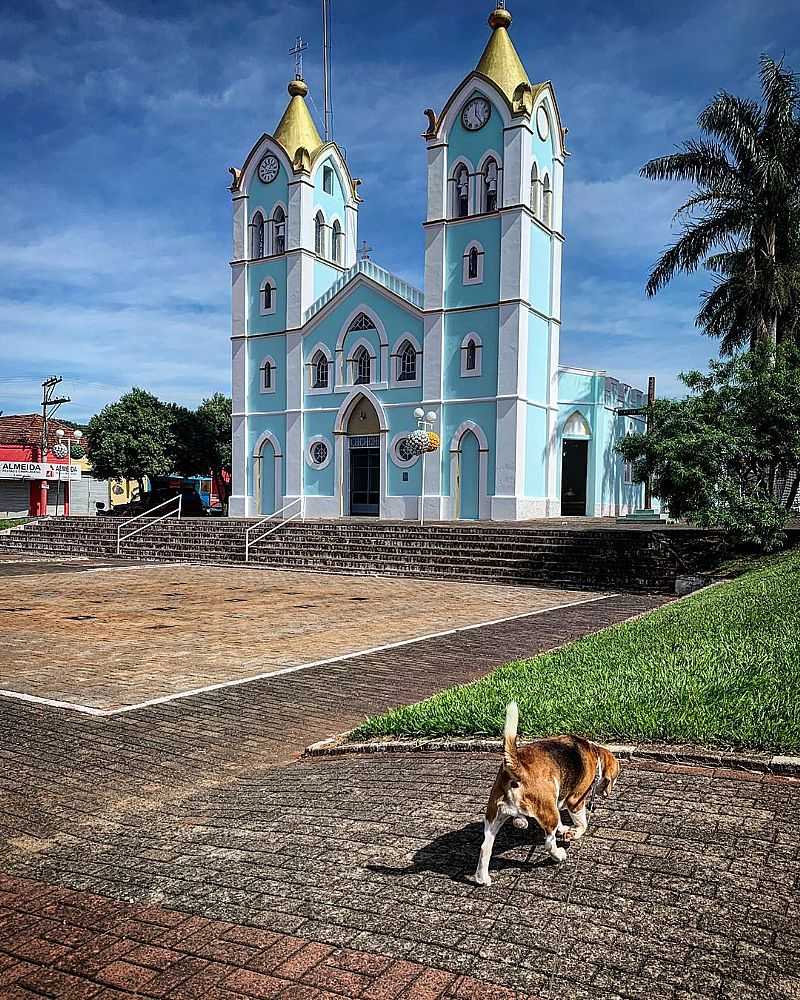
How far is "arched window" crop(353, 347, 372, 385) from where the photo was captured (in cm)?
3294

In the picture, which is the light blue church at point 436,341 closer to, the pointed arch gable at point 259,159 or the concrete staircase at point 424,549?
the pointed arch gable at point 259,159

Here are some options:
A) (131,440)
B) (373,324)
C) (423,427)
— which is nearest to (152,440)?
(131,440)

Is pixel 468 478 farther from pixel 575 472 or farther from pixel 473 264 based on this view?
pixel 473 264

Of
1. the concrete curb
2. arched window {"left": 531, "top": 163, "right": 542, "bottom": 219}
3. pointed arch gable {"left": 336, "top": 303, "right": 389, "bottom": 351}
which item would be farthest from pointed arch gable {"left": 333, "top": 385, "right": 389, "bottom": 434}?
the concrete curb

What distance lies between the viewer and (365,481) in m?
32.6

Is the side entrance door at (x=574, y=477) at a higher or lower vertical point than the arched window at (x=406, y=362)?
lower

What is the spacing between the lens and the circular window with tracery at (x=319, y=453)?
109 ft

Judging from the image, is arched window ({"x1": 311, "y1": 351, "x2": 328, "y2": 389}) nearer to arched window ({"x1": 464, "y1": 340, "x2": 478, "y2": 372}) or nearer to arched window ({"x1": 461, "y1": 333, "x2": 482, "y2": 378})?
arched window ({"x1": 461, "y1": 333, "x2": 482, "y2": 378})

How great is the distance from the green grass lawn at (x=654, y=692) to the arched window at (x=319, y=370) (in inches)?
1063

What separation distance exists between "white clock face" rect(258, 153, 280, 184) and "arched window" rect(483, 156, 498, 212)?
34.1ft

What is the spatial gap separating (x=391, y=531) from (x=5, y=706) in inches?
651

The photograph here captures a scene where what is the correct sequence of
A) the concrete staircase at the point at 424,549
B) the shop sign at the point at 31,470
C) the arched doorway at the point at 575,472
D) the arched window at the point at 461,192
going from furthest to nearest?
the shop sign at the point at 31,470 < the arched doorway at the point at 575,472 < the arched window at the point at 461,192 < the concrete staircase at the point at 424,549

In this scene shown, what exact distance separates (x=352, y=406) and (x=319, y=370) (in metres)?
2.81

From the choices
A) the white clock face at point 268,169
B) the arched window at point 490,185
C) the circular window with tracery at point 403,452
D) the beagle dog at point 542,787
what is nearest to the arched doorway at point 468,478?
the circular window with tracery at point 403,452
